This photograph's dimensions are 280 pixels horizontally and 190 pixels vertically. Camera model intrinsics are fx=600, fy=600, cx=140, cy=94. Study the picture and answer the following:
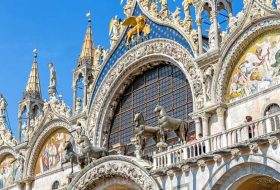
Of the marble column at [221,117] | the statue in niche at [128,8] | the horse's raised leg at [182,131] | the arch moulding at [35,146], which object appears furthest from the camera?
the arch moulding at [35,146]

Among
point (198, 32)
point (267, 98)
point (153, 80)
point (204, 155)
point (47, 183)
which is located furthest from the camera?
point (47, 183)

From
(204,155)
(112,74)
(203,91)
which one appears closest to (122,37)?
(112,74)

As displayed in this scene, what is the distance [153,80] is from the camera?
92.1 feet

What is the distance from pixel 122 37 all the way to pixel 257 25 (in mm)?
8846

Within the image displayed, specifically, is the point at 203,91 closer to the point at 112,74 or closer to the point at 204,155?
the point at 204,155

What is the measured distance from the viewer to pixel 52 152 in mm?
32375

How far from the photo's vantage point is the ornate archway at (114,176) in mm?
22641

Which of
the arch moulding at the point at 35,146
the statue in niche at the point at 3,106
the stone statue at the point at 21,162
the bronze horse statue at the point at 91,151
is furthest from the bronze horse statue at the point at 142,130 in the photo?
the statue in niche at the point at 3,106

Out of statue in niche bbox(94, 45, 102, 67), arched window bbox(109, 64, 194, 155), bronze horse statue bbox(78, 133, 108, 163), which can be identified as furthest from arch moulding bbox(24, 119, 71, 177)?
bronze horse statue bbox(78, 133, 108, 163)

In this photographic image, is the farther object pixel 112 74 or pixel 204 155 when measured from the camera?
pixel 112 74

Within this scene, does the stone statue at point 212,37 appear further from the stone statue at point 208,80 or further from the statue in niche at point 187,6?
the statue in niche at point 187,6

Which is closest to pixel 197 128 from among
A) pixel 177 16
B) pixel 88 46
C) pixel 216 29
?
pixel 216 29

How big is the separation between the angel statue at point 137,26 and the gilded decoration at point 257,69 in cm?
636

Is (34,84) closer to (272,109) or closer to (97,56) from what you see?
(97,56)
